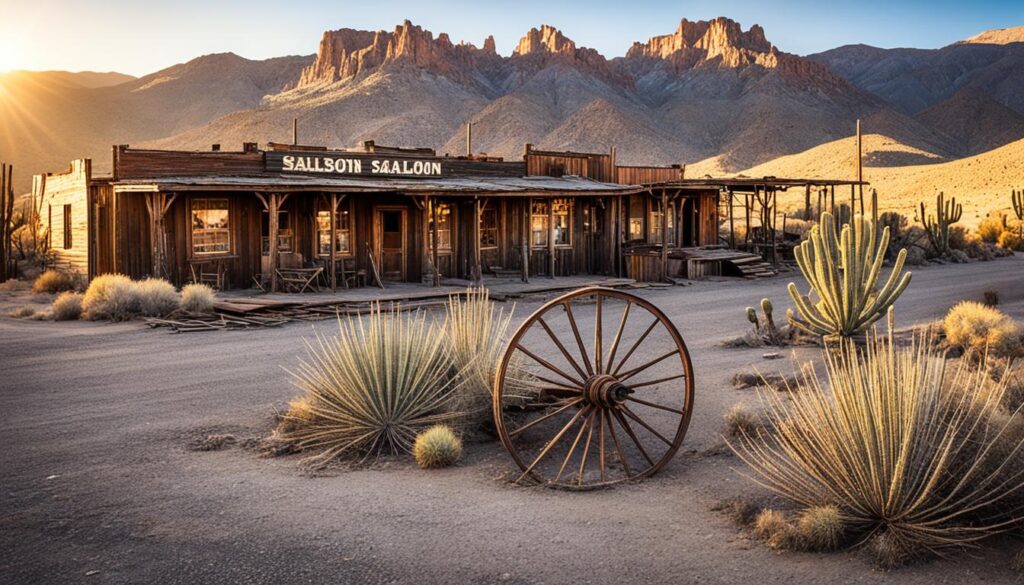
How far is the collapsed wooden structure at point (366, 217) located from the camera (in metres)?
20.1

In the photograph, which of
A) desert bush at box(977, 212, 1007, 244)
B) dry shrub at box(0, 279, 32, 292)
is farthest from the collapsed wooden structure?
desert bush at box(977, 212, 1007, 244)

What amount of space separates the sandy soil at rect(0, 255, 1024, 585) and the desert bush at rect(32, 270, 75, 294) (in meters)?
13.8

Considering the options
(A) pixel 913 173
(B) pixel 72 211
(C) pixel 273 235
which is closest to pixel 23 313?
(C) pixel 273 235

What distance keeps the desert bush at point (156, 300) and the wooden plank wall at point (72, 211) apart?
445 cm

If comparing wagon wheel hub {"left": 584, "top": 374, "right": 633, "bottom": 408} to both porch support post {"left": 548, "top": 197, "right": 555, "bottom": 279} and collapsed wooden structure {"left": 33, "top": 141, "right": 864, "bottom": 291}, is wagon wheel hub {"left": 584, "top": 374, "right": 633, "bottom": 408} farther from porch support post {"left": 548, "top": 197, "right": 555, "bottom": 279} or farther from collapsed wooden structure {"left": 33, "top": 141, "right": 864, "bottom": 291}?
porch support post {"left": 548, "top": 197, "right": 555, "bottom": 279}

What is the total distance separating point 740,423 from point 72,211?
2045 cm

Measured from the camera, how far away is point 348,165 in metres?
23.2

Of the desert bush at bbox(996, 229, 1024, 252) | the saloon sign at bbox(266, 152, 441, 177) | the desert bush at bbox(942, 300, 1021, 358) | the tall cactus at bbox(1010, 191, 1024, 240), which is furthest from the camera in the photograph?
the tall cactus at bbox(1010, 191, 1024, 240)

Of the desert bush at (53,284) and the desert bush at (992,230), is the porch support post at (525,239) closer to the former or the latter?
the desert bush at (53,284)

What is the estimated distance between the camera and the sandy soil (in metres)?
4.86

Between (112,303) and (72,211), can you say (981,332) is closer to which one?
(112,303)

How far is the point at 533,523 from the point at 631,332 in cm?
936

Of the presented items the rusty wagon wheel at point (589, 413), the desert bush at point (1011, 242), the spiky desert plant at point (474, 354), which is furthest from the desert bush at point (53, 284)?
the desert bush at point (1011, 242)

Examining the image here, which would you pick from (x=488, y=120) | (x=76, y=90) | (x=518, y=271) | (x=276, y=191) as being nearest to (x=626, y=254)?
(x=518, y=271)
